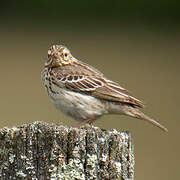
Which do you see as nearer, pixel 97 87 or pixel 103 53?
pixel 97 87

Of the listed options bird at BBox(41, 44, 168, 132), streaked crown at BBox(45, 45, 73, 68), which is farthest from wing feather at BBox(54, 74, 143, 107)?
streaked crown at BBox(45, 45, 73, 68)

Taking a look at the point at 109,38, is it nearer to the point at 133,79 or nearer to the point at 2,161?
the point at 133,79

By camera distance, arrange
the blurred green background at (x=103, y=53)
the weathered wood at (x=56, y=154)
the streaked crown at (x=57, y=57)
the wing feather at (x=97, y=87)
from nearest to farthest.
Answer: the weathered wood at (x=56, y=154), the wing feather at (x=97, y=87), the streaked crown at (x=57, y=57), the blurred green background at (x=103, y=53)

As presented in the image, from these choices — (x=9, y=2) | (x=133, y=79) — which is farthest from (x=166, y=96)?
(x=9, y=2)

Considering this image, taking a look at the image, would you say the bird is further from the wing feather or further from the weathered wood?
the weathered wood

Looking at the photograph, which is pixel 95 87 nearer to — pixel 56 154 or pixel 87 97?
pixel 87 97

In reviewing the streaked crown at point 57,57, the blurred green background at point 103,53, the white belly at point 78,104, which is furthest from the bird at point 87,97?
the blurred green background at point 103,53

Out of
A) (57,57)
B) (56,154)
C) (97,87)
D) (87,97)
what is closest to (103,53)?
(57,57)

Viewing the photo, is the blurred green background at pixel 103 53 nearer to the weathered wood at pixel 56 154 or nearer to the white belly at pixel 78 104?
the white belly at pixel 78 104
